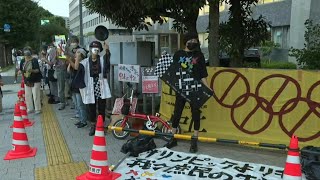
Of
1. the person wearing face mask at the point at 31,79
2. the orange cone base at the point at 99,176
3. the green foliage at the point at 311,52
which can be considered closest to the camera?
the orange cone base at the point at 99,176

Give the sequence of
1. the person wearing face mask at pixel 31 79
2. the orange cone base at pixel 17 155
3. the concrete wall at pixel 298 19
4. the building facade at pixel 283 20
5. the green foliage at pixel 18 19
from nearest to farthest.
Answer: the orange cone base at pixel 17 155, the person wearing face mask at pixel 31 79, the concrete wall at pixel 298 19, the building facade at pixel 283 20, the green foliage at pixel 18 19

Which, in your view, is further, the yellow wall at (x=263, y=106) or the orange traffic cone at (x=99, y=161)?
the yellow wall at (x=263, y=106)

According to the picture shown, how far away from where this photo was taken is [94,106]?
7340 millimetres

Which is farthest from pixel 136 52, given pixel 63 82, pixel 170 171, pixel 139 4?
pixel 170 171

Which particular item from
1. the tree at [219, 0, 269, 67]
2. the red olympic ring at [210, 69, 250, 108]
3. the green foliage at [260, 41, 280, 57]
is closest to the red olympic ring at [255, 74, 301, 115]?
the red olympic ring at [210, 69, 250, 108]

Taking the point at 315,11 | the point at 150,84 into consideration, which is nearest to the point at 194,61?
the point at 150,84

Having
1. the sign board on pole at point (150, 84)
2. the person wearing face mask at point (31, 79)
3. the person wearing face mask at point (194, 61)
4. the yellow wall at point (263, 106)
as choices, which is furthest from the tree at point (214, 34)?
the person wearing face mask at point (31, 79)

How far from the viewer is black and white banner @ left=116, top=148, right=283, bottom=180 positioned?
16.0 feet

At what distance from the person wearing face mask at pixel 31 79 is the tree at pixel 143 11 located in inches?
93.3

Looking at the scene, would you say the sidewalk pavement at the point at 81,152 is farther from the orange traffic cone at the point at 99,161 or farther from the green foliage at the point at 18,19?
the green foliage at the point at 18,19

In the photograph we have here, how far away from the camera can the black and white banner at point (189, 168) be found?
4891 millimetres

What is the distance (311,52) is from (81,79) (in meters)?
5.16

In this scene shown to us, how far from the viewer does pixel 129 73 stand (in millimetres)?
8000

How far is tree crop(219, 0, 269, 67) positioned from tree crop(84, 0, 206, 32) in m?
0.74
